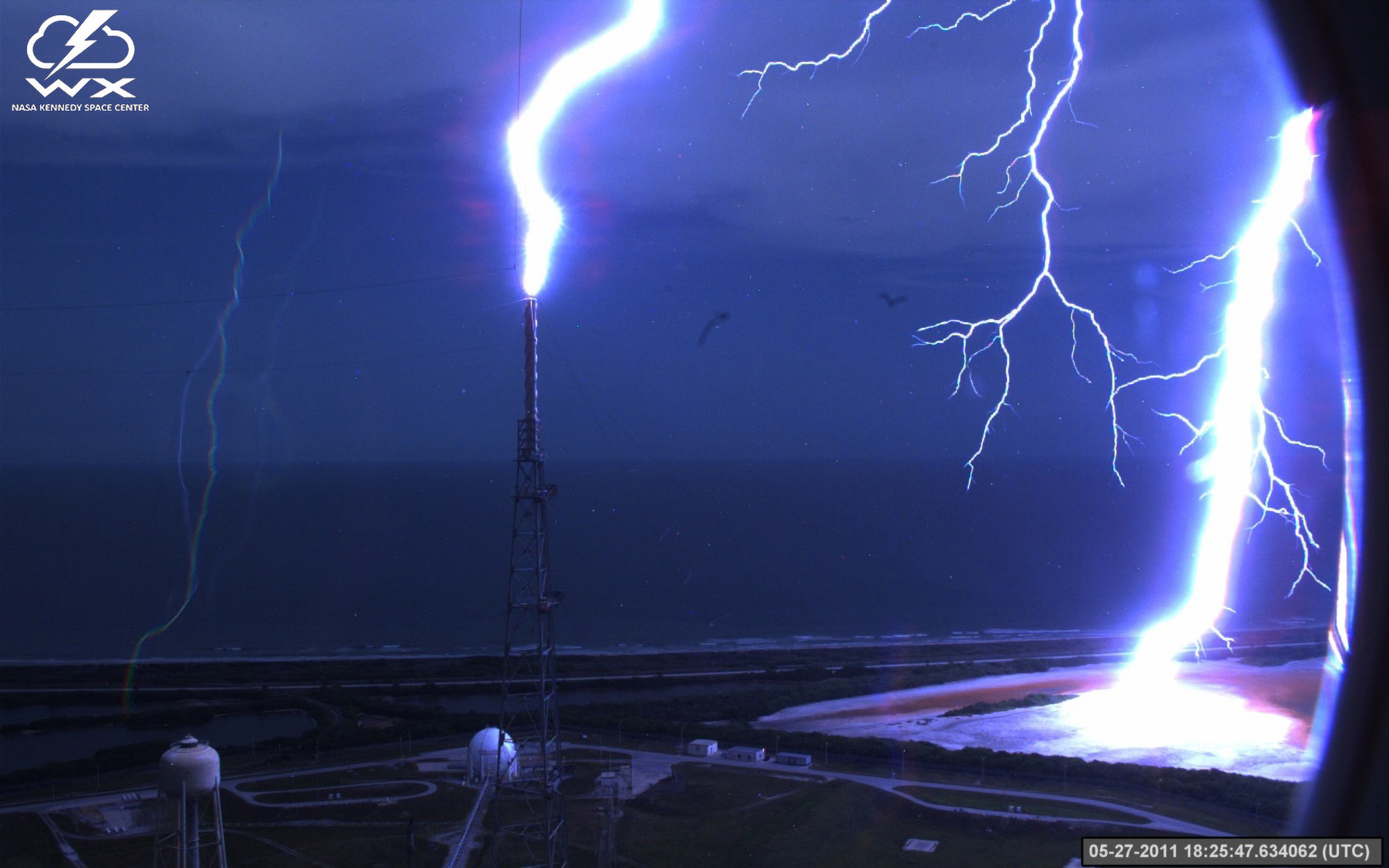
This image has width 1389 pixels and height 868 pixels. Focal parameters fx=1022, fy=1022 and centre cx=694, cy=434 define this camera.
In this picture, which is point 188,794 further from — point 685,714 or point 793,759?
point 685,714

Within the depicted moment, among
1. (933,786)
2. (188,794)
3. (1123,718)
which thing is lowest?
(933,786)

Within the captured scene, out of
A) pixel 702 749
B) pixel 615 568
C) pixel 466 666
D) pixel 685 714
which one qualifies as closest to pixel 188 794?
pixel 702 749

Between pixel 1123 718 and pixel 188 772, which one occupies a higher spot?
pixel 188 772

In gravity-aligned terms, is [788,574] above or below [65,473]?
below

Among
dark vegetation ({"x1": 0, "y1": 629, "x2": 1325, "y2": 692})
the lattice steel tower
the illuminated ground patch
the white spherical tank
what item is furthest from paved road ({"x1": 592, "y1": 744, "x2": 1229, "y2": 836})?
dark vegetation ({"x1": 0, "y1": 629, "x2": 1325, "y2": 692})

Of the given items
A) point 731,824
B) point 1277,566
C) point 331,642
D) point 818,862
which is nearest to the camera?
point 818,862

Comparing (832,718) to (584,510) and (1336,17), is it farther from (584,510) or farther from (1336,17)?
(584,510)

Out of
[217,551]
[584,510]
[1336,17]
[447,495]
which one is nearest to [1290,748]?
[1336,17]
